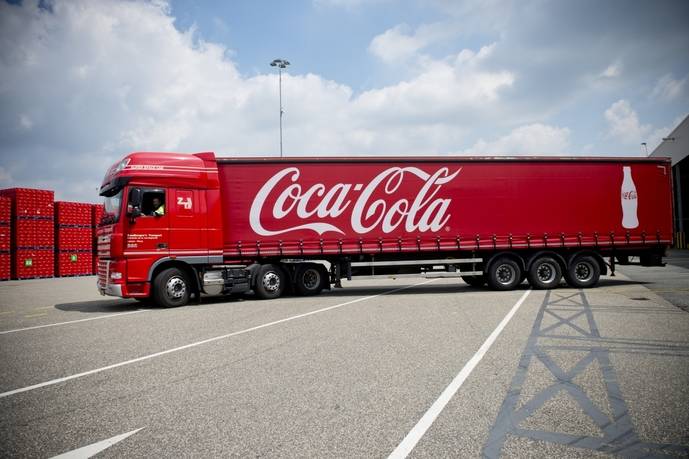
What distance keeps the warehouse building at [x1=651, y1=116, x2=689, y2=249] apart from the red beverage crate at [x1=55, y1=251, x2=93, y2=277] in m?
45.6

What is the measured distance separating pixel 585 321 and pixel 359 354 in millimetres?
4621

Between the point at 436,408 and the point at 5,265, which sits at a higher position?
the point at 5,265

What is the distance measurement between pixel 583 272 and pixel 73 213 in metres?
25.5

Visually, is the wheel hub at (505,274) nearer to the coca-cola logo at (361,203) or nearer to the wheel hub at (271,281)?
the coca-cola logo at (361,203)

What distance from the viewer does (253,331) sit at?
7582 mm

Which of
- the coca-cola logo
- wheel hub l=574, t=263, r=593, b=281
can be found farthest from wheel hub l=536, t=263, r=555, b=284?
the coca-cola logo

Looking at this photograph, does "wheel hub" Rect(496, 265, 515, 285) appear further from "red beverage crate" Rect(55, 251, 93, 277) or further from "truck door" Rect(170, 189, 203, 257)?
"red beverage crate" Rect(55, 251, 93, 277)

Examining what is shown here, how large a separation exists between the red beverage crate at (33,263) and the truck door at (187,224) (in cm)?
1676

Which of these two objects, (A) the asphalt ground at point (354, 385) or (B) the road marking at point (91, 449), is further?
(A) the asphalt ground at point (354, 385)

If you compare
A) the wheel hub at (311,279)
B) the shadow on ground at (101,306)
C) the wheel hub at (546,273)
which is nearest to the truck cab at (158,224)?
the shadow on ground at (101,306)

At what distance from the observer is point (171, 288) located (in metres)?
11.2

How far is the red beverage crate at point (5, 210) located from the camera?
2175 centimetres

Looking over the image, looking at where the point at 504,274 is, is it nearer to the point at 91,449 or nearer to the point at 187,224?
the point at 187,224

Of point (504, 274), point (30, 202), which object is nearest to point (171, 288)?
point (504, 274)
